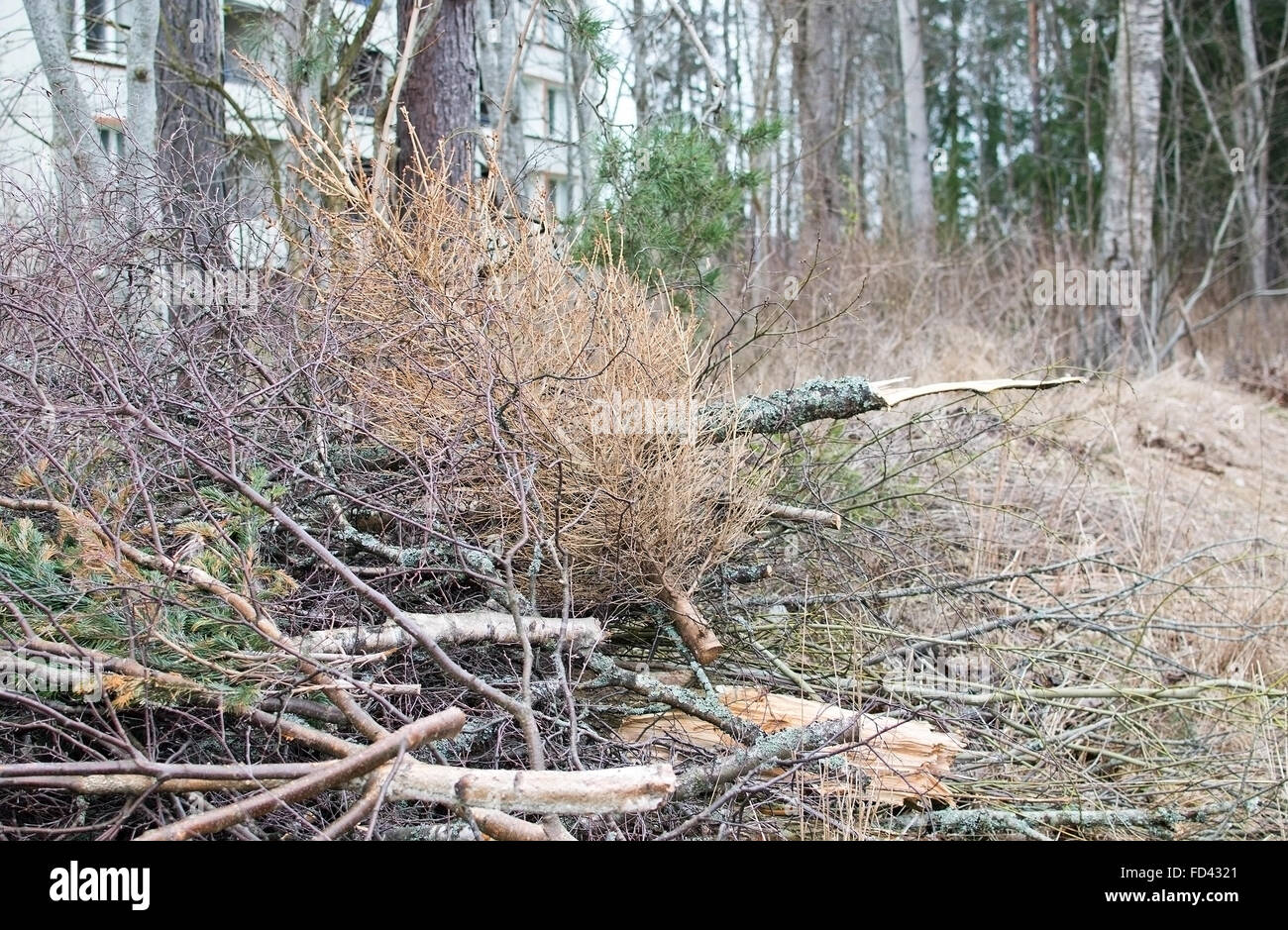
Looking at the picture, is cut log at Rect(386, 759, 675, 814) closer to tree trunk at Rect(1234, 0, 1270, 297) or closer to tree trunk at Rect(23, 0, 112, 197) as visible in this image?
tree trunk at Rect(23, 0, 112, 197)

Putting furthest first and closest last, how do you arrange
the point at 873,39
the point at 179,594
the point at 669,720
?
the point at 873,39
the point at 669,720
the point at 179,594

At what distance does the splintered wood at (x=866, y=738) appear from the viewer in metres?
3.28

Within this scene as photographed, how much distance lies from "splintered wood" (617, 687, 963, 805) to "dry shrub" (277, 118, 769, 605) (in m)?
0.46

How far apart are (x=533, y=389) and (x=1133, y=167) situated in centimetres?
688

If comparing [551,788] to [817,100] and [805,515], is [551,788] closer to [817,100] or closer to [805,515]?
[805,515]

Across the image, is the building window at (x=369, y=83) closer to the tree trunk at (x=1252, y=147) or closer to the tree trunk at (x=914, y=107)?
the tree trunk at (x=914, y=107)

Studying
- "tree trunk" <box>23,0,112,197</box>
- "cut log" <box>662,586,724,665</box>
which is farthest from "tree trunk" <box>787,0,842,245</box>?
"cut log" <box>662,586,724,665</box>

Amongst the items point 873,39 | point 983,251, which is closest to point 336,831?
point 983,251

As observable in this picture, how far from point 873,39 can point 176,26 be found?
52.7 ft

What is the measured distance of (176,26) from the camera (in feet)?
22.5

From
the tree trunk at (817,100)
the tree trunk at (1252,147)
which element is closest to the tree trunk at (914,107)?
the tree trunk at (817,100)

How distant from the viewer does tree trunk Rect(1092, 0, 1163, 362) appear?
8.58 metres

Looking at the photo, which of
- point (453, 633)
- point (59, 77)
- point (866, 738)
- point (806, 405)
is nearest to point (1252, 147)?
point (806, 405)

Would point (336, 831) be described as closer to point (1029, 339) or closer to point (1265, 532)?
point (1265, 532)
